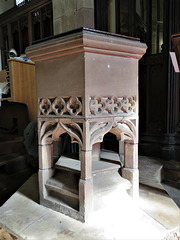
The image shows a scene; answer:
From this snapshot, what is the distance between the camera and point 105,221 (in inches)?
43.9

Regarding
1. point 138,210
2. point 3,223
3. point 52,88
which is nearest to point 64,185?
point 3,223

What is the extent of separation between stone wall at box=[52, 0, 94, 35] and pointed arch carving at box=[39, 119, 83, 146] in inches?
67.3

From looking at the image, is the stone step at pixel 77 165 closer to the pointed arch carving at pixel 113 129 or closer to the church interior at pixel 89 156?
the church interior at pixel 89 156

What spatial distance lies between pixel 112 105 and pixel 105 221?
0.73 m

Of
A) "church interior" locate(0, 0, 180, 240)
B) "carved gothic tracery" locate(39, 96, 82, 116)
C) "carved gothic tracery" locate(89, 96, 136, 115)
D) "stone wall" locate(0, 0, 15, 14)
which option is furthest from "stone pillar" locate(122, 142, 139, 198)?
"stone wall" locate(0, 0, 15, 14)

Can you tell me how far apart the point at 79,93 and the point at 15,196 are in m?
1.03

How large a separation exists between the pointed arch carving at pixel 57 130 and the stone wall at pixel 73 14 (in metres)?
1.71

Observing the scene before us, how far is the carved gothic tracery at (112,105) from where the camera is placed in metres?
1.08

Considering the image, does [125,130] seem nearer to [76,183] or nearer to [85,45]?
[76,183]

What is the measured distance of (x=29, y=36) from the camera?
10.2 ft

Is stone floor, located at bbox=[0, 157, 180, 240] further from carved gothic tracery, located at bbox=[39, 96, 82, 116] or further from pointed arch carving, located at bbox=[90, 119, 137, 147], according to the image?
carved gothic tracery, located at bbox=[39, 96, 82, 116]

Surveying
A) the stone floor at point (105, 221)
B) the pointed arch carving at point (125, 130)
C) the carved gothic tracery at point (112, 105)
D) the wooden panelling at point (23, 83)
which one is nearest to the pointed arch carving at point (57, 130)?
the carved gothic tracery at point (112, 105)

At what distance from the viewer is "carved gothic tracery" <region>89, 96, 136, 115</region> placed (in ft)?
3.53

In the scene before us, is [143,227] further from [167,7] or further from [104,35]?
[167,7]
